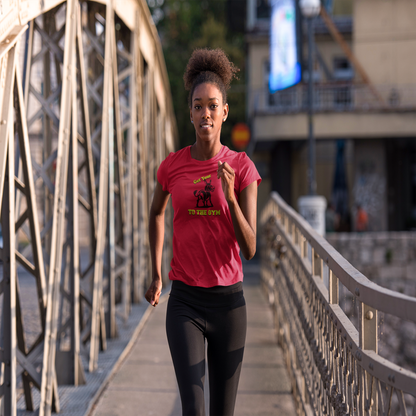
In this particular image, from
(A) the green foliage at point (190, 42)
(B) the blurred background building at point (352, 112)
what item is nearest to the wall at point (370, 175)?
(B) the blurred background building at point (352, 112)

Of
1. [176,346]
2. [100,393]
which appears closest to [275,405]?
[100,393]

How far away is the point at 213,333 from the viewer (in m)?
2.52

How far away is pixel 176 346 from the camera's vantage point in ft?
8.02

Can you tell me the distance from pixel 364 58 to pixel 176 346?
19545 millimetres

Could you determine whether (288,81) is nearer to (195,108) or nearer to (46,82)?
(46,82)

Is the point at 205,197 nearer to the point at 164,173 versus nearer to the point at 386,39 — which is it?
the point at 164,173

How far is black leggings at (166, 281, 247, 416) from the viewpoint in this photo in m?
2.45

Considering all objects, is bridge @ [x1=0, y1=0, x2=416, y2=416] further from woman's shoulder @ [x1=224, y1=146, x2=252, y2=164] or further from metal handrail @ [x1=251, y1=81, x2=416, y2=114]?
metal handrail @ [x1=251, y1=81, x2=416, y2=114]

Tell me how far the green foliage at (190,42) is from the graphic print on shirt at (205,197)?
939 inches

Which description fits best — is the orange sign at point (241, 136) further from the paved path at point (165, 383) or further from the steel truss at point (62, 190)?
the paved path at point (165, 383)

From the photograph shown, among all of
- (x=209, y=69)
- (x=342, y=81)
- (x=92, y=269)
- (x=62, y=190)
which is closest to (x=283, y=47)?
(x=342, y=81)

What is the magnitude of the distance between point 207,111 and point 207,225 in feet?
1.59

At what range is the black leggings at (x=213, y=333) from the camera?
2.45m

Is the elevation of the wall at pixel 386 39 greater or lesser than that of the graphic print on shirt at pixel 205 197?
greater
